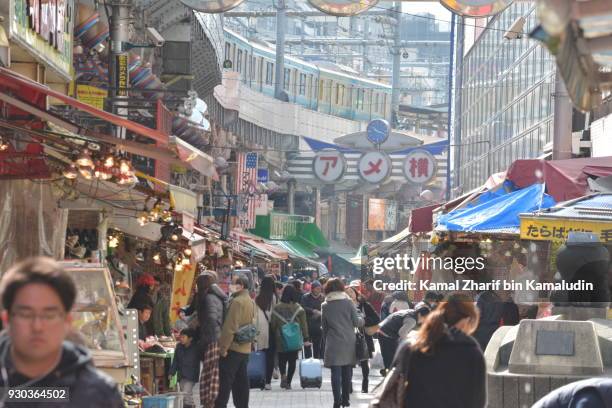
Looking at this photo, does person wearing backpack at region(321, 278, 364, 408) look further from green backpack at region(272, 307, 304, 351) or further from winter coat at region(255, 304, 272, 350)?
green backpack at region(272, 307, 304, 351)

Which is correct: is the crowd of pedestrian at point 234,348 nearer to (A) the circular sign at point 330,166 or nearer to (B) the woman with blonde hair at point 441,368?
(B) the woman with blonde hair at point 441,368

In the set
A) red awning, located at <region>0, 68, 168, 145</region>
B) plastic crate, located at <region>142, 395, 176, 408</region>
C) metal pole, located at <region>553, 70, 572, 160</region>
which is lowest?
plastic crate, located at <region>142, 395, 176, 408</region>

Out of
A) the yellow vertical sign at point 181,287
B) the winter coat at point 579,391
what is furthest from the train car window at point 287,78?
the winter coat at point 579,391

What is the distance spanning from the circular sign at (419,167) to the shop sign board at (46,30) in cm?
4997

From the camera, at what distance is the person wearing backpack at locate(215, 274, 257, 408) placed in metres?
14.9

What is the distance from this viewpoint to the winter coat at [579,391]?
5.89 meters

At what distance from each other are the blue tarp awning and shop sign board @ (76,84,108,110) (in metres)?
6.66

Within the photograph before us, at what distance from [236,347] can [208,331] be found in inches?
15.1

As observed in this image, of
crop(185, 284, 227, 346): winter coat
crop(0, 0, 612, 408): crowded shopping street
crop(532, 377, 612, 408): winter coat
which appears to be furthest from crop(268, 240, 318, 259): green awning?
crop(532, 377, 612, 408): winter coat

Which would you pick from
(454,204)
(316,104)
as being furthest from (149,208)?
(316,104)

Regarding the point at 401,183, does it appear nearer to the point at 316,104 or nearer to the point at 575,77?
the point at 316,104

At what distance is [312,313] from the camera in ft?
81.4

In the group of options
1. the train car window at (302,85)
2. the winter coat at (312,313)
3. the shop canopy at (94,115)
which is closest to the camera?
the shop canopy at (94,115)

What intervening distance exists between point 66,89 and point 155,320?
12.3ft
